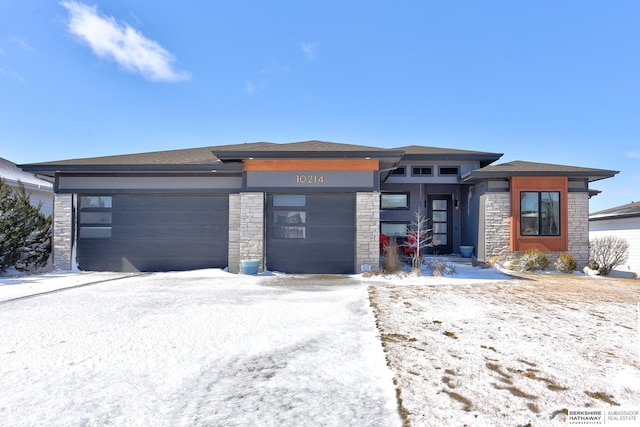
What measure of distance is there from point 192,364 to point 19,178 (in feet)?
62.1

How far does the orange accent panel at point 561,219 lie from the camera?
12086 millimetres

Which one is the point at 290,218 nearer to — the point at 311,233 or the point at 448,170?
the point at 311,233

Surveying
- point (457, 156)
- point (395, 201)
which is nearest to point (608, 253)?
point (457, 156)

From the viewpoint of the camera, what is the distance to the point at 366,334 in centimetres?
438

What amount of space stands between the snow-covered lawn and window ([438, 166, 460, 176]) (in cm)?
891

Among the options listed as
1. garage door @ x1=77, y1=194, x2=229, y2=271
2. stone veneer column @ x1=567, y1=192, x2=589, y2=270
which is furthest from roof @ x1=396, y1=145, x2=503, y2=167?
garage door @ x1=77, y1=194, x2=229, y2=271

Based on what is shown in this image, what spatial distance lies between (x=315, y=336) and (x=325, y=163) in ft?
23.6

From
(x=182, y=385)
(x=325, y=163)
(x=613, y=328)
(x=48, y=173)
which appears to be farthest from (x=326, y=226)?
(x=48, y=173)

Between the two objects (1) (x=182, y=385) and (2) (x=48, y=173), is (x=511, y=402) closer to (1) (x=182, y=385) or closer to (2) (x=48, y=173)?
(1) (x=182, y=385)

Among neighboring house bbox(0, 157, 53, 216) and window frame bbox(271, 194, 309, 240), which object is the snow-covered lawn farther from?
neighboring house bbox(0, 157, 53, 216)

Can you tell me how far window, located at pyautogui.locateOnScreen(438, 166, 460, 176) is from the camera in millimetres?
15117

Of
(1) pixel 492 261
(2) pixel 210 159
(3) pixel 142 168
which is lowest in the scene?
(1) pixel 492 261

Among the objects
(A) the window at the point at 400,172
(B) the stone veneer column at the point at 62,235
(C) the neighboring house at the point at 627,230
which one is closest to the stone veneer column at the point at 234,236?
(B) the stone veneer column at the point at 62,235

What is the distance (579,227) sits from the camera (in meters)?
12.2
